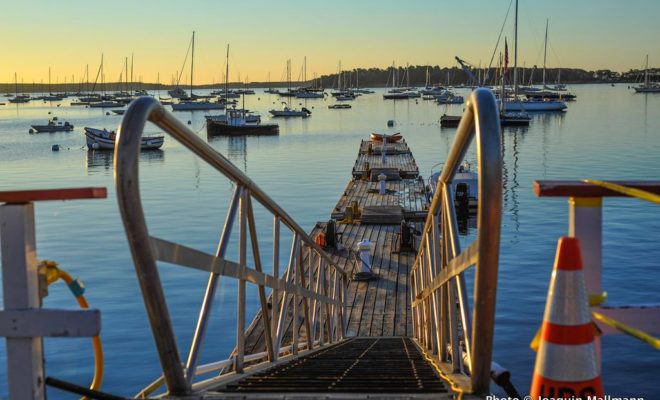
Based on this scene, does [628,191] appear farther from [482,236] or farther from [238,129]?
[238,129]

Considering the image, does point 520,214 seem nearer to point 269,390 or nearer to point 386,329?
point 386,329

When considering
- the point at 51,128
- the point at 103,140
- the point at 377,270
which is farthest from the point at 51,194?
the point at 51,128

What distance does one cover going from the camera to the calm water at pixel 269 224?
16.2 metres

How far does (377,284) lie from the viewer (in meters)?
16.3

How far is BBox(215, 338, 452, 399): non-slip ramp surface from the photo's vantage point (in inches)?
168

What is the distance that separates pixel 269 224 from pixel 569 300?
1152 inches

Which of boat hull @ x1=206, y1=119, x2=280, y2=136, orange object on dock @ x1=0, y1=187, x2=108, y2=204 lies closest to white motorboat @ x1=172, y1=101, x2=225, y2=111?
boat hull @ x1=206, y1=119, x2=280, y2=136

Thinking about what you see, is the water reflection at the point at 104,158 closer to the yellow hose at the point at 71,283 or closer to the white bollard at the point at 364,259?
the white bollard at the point at 364,259

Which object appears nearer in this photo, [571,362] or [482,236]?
[571,362]

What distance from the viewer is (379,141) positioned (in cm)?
6016

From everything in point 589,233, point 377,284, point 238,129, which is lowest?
point 377,284

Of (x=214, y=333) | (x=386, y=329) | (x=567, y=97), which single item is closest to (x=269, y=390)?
(x=386, y=329)

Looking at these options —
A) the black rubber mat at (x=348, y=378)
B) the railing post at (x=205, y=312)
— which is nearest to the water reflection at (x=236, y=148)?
the black rubber mat at (x=348, y=378)

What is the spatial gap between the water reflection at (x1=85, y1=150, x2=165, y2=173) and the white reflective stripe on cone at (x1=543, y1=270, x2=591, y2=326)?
5316cm
